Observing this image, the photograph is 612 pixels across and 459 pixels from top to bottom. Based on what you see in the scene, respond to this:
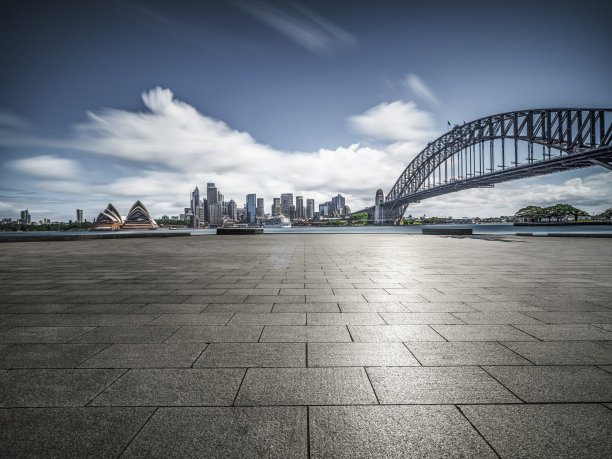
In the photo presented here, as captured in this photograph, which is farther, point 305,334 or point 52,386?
point 305,334

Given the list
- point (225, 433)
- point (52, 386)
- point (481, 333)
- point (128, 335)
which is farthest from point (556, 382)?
point (128, 335)

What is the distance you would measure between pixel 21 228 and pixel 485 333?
217 metres

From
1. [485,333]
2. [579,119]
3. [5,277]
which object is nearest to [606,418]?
[485,333]

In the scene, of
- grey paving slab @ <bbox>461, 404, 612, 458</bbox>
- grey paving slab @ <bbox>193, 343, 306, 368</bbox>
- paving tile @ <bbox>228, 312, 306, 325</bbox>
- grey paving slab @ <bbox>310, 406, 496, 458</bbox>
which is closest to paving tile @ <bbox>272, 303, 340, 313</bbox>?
paving tile @ <bbox>228, 312, 306, 325</bbox>

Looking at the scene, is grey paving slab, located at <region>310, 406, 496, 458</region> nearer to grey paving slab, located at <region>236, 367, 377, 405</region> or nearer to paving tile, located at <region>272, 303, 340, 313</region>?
grey paving slab, located at <region>236, 367, 377, 405</region>

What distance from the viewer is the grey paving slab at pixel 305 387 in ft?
8.72

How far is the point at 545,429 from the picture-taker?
227 centimetres

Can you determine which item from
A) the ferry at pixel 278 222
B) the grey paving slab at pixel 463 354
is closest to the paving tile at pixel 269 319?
the grey paving slab at pixel 463 354

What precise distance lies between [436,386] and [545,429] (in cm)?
84

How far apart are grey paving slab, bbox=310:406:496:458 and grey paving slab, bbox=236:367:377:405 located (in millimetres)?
152

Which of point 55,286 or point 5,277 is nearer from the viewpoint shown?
point 55,286

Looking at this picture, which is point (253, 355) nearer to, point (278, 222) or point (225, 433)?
point (225, 433)

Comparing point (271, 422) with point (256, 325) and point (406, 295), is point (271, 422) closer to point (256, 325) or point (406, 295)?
point (256, 325)

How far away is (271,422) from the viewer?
237cm
